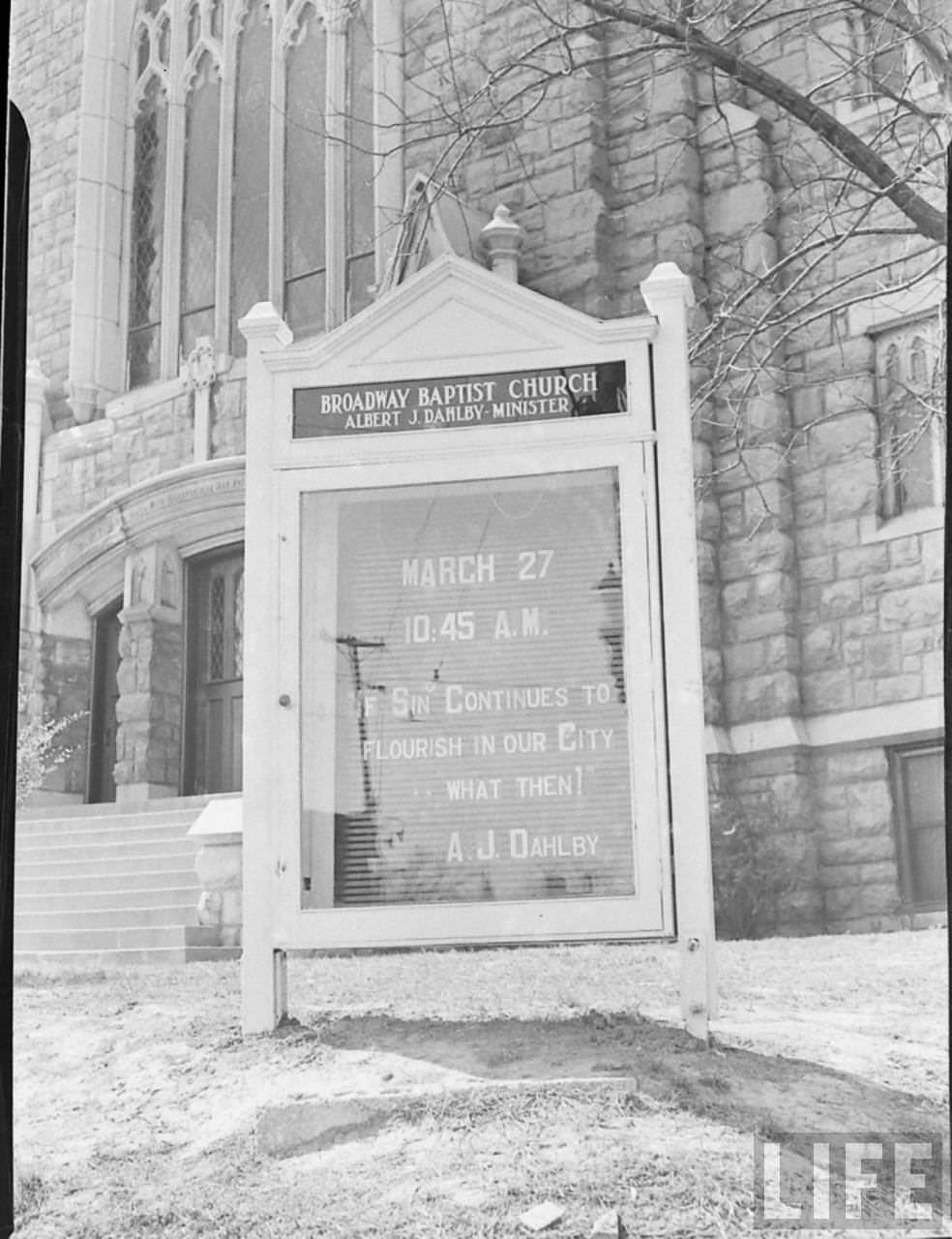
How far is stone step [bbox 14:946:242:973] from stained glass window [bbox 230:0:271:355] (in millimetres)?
1561

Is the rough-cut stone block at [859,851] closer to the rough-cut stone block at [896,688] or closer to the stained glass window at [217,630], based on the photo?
the rough-cut stone block at [896,688]

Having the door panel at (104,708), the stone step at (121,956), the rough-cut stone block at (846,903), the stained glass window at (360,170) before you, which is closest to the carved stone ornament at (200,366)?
the stained glass window at (360,170)

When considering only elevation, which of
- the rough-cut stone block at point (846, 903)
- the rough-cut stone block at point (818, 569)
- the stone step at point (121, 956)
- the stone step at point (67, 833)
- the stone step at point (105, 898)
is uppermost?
the rough-cut stone block at point (818, 569)

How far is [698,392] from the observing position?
3656mm

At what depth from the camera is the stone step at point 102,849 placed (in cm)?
316

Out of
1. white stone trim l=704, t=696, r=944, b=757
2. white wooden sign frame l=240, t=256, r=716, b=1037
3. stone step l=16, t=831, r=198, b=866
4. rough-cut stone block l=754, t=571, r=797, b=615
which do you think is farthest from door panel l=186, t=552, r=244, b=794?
rough-cut stone block l=754, t=571, r=797, b=615

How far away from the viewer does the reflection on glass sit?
109 inches

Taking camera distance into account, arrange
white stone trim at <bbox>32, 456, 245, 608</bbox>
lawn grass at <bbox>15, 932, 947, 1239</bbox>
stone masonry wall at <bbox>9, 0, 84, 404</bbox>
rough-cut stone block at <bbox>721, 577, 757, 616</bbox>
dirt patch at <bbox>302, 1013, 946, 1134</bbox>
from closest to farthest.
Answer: lawn grass at <bbox>15, 932, 947, 1239</bbox> → dirt patch at <bbox>302, 1013, 946, 1134</bbox> → stone masonry wall at <bbox>9, 0, 84, 404</bbox> → white stone trim at <bbox>32, 456, 245, 608</bbox> → rough-cut stone block at <bbox>721, 577, 757, 616</bbox>

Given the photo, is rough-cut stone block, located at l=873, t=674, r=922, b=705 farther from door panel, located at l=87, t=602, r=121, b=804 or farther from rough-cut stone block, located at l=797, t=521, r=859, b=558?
door panel, located at l=87, t=602, r=121, b=804

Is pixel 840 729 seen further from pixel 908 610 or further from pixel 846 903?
pixel 846 903

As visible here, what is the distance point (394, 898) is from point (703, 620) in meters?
1.61

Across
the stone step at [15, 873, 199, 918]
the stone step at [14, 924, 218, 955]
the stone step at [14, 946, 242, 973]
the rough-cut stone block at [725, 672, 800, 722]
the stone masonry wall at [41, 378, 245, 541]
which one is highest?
the stone masonry wall at [41, 378, 245, 541]

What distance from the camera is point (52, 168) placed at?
3562 mm

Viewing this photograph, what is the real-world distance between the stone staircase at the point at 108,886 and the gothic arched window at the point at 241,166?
1196 millimetres
